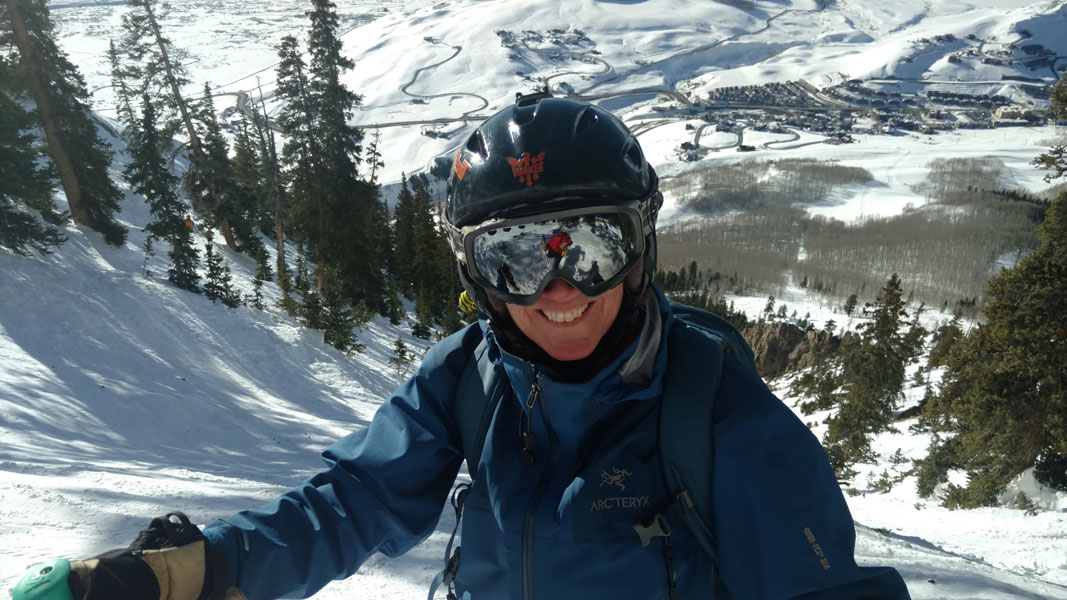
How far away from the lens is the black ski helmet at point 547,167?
214cm

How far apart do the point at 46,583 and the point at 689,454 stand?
1.78 m

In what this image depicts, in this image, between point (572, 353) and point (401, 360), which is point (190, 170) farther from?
point (572, 353)

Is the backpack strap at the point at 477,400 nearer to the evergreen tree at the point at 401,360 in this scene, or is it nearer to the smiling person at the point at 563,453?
the smiling person at the point at 563,453

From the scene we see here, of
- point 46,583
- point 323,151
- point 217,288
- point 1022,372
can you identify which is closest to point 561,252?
point 46,583

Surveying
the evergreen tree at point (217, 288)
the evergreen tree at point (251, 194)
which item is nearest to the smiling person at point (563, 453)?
the evergreen tree at point (217, 288)

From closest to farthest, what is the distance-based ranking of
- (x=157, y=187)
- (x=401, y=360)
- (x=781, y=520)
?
(x=781, y=520) < (x=401, y=360) < (x=157, y=187)

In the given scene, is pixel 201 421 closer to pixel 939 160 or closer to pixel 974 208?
pixel 974 208

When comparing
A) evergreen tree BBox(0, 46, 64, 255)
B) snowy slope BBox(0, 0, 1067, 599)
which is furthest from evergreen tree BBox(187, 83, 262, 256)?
evergreen tree BBox(0, 46, 64, 255)

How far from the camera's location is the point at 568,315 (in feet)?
7.01

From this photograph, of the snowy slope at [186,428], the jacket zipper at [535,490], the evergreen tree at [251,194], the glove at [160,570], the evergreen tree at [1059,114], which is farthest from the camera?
the evergreen tree at [251,194]

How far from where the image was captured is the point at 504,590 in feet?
6.52

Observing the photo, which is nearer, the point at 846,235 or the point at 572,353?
the point at 572,353

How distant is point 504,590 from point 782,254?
344ft

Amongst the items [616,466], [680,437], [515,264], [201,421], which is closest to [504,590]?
[616,466]
